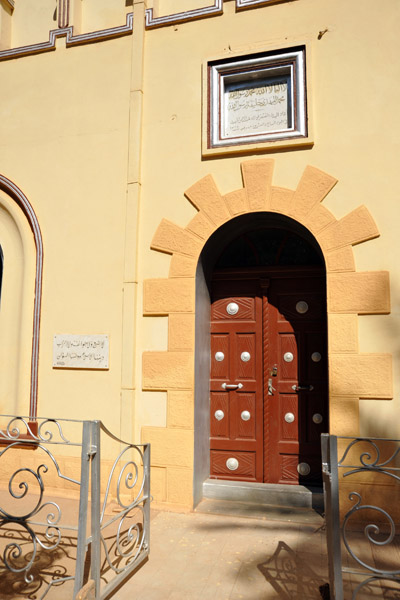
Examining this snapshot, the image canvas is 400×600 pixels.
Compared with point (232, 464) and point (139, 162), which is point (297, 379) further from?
point (139, 162)

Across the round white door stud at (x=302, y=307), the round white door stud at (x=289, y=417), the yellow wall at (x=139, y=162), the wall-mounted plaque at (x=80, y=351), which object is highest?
the yellow wall at (x=139, y=162)

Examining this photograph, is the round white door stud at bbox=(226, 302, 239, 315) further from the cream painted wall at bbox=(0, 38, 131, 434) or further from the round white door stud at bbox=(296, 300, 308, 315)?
the cream painted wall at bbox=(0, 38, 131, 434)

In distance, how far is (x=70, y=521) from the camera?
4480mm

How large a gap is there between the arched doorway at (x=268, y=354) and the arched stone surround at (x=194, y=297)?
0.85 feet

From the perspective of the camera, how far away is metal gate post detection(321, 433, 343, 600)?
111 inches

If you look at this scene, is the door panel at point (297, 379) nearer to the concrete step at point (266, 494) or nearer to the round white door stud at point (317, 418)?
the round white door stud at point (317, 418)

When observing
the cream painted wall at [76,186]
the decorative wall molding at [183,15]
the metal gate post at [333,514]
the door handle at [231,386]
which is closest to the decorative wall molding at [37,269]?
the cream painted wall at [76,186]

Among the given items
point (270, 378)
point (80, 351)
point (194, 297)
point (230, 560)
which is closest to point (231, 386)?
point (270, 378)

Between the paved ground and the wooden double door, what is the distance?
2.36ft

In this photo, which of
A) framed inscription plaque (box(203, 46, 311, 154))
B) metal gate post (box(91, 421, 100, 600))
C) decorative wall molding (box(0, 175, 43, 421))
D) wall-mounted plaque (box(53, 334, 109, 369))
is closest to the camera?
metal gate post (box(91, 421, 100, 600))

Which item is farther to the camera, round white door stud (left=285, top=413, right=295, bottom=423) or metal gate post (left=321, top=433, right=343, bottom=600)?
round white door stud (left=285, top=413, right=295, bottom=423)

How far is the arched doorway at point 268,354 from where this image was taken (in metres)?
5.24

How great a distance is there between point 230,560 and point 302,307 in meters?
2.69

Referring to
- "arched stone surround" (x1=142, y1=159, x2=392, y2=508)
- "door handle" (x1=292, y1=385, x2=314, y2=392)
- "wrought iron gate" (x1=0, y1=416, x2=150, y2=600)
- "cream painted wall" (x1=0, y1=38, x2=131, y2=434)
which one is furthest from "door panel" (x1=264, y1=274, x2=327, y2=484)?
"cream painted wall" (x1=0, y1=38, x2=131, y2=434)
